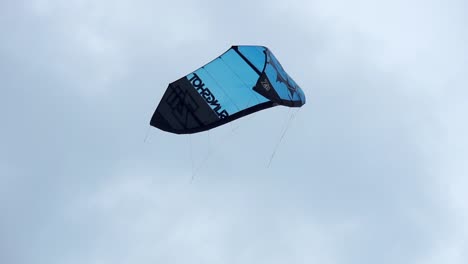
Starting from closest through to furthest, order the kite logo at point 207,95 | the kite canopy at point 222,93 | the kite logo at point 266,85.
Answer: the kite logo at point 266,85 < the kite canopy at point 222,93 < the kite logo at point 207,95

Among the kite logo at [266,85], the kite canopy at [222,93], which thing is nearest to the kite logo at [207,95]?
the kite canopy at [222,93]

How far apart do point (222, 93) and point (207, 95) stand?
1.02m

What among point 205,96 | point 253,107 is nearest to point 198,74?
point 205,96

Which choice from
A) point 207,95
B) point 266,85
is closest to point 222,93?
point 207,95

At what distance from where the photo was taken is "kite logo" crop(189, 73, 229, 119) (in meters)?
42.3

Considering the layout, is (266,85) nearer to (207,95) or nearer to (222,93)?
(222,93)

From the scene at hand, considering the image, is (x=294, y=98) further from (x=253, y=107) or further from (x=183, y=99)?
(x=183, y=99)

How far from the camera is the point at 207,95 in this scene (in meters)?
42.6

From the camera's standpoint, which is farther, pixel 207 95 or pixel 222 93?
pixel 207 95

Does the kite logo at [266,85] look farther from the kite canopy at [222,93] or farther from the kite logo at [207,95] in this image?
the kite logo at [207,95]

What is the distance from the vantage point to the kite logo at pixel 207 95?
42312 mm

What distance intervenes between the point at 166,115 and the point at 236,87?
4.97m

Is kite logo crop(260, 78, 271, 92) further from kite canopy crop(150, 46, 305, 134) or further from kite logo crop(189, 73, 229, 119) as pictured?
kite logo crop(189, 73, 229, 119)

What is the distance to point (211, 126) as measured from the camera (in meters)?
42.3
